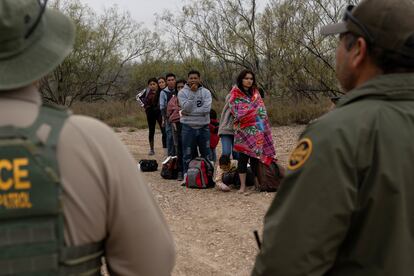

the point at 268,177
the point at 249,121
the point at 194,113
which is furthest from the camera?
the point at 194,113

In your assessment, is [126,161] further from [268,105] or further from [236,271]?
[268,105]

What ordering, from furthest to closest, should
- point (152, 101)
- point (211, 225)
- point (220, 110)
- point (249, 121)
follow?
1. point (220, 110)
2. point (152, 101)
3. point (249, 121)
4. point (211, 225)

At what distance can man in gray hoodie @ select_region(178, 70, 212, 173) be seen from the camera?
22.9 feet

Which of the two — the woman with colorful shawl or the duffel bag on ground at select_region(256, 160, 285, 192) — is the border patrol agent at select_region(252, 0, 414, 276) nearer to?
the woman with colorful shawl

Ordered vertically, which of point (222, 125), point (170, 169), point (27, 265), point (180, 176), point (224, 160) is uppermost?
point (27, 265)

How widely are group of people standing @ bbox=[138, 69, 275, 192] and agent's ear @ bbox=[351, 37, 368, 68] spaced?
4746 mm

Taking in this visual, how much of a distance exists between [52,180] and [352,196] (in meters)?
0.82

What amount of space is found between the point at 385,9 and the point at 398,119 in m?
0.34

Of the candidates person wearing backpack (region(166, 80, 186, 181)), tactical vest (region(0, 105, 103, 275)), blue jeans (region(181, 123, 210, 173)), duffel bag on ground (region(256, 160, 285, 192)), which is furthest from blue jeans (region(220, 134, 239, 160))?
tactical vest (region(0, 105, 103, 275))

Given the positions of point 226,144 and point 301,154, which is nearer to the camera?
point 301,154

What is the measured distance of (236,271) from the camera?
4.23 m

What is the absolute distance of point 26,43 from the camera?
125 cm

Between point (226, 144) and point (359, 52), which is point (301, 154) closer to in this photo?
point (359, 52)

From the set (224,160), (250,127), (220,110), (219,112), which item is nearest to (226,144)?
(224,160)
